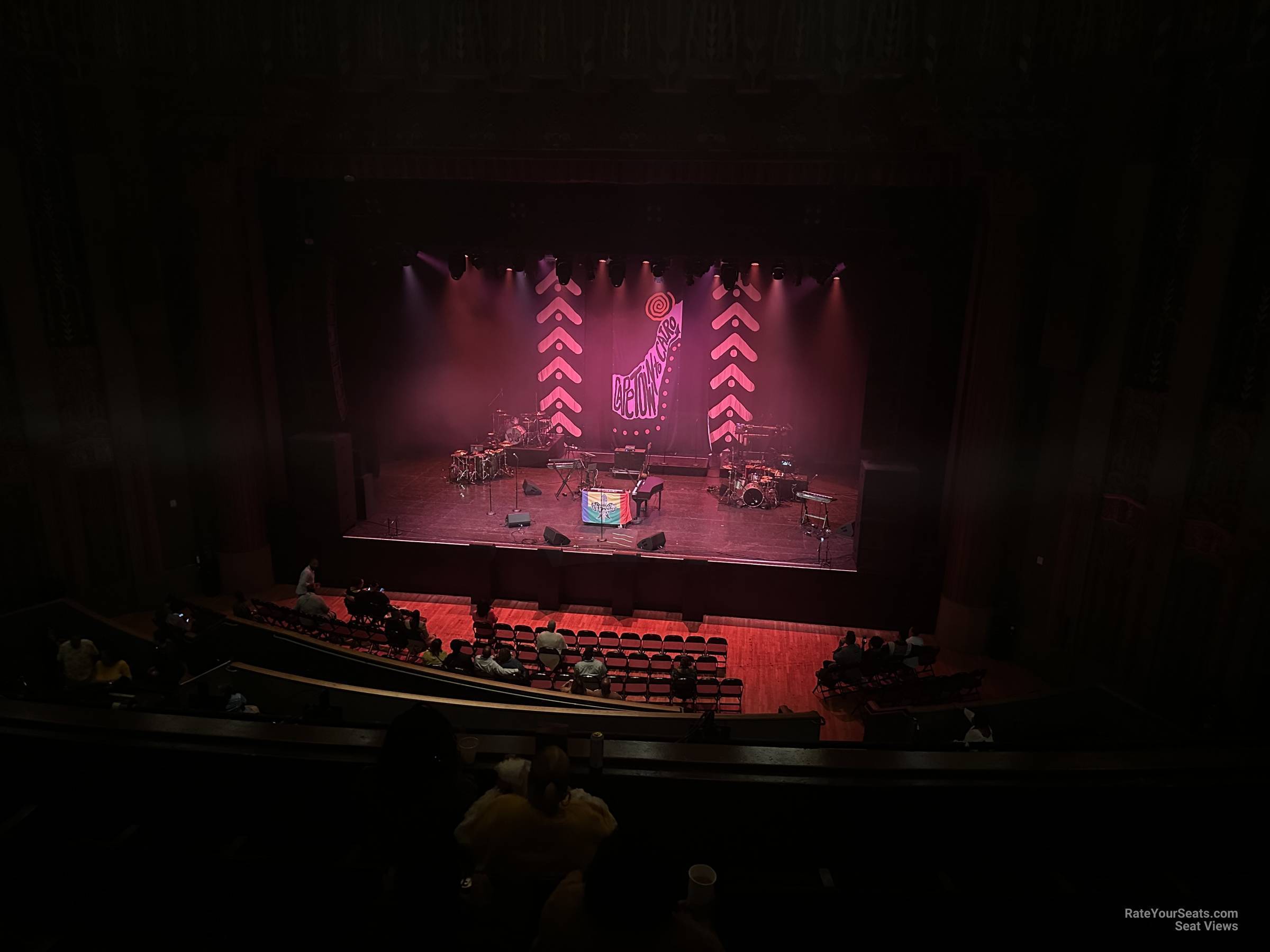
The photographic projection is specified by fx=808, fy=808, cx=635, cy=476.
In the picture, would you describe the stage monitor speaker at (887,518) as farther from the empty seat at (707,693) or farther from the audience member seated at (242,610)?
the audience member seated at (242,610)

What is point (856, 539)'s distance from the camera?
1174cm

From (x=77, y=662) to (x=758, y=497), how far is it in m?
10.3

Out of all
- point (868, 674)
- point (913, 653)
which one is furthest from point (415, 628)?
point (913, 653)

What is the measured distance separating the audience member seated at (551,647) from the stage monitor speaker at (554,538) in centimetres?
285

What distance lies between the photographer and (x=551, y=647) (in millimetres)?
9242

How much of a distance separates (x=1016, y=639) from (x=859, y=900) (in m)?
9.54

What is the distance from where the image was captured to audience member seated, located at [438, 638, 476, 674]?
8.27 metres

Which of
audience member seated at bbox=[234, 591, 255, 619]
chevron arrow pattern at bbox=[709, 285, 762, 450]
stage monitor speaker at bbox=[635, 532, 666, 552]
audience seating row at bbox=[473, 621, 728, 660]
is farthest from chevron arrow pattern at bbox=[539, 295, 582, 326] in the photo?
audience member seated at bbox=[234, 591, 255, 619]

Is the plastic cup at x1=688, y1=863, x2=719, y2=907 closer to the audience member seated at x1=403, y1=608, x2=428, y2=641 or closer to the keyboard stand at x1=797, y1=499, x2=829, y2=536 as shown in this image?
the audience member seated at x1=403, y1=608, x2=428, y2=641

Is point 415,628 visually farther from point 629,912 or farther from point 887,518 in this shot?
point 629,912

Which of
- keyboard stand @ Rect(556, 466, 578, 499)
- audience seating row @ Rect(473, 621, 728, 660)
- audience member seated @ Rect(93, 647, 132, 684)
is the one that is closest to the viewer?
audience member seated @ Rect(93, 647, 132, 684)

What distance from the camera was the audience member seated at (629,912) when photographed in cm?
195

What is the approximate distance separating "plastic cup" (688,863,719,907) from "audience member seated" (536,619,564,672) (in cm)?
688

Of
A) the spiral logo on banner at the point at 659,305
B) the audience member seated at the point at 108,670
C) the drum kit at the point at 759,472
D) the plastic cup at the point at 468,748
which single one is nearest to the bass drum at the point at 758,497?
the drum kit at the point at 759,472
